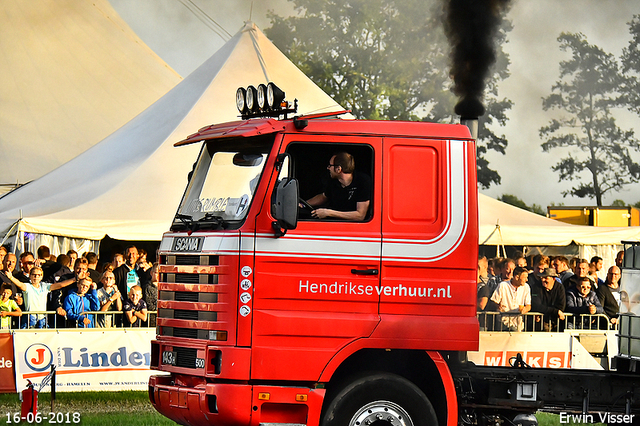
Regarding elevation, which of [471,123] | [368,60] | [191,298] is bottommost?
[191,298]

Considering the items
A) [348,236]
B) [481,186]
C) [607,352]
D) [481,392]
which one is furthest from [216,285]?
[481,186]

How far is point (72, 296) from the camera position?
11422 mm

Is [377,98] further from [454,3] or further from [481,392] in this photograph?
[481,392]

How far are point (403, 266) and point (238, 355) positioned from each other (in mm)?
1437

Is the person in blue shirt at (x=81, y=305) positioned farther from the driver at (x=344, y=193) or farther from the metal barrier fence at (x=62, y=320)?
the driver at (x=344, y=193)

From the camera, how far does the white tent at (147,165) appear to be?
14414mm

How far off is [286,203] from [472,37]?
695cm

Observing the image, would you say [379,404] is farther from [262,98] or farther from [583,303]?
[583,303]

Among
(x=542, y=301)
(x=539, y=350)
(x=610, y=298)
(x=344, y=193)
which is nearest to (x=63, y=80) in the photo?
(x=542, y=301)

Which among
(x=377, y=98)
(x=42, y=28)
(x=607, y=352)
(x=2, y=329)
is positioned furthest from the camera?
(x=377, y=98)

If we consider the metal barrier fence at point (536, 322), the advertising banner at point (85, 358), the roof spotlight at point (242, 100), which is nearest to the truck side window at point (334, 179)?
the roof spotlight at point (242, 100)

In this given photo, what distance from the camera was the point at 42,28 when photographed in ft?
91.4

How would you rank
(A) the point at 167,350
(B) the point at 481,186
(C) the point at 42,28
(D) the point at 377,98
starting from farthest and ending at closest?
(B) the point at 481,186 → (D) the point at 377,98 → (C) the point at 42,28 → (A) the point at 167,350

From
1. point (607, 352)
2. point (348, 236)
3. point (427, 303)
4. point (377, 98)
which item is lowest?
point (607, 352)
